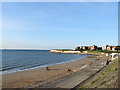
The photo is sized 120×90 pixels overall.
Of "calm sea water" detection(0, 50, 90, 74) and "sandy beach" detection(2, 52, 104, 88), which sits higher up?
"sandy beach" detection(2, 52, 104, 88)

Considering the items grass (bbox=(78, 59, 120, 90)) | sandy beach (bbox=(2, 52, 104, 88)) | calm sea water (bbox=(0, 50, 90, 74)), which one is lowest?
calm sea water (bbox=(0, 50, 90, 74))

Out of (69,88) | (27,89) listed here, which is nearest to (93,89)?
(69,88)

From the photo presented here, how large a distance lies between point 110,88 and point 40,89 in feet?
24.0

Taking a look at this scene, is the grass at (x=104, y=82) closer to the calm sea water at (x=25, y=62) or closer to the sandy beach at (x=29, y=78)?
the sandy beach at (x=29, y=78)

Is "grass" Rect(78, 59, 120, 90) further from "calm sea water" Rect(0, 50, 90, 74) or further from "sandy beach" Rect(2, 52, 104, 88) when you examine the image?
"calm sea water" Rect(0, 50, 90, 74)

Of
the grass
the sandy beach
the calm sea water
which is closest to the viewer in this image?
the grass

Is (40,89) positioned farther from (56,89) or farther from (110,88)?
(110,88)

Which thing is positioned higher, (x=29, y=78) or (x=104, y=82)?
(x=104, y=82)

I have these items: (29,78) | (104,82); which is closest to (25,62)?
(29,78)

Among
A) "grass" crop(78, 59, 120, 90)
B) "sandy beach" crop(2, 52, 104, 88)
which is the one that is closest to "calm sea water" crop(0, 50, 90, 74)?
"sandy beach" crop(2, 52, 104, 88)

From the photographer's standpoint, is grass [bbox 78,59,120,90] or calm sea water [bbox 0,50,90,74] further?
calm sea water [bbox 0,50,90,74]

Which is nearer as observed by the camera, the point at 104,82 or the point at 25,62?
the point at 104,82

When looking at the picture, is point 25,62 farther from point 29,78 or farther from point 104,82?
point 104,82

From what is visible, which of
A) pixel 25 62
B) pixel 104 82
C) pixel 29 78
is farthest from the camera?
pixel 25 62
